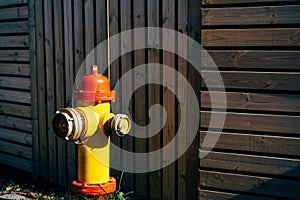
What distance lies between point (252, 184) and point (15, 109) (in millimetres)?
3224

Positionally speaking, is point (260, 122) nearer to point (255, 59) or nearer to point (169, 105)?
point (255, 59)

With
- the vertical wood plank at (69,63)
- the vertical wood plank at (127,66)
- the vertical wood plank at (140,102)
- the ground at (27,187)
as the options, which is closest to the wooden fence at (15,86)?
the ground at (27,187)

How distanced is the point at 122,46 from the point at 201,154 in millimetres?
1295

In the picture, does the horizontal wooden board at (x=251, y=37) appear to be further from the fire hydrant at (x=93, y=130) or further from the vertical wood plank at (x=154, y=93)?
the fire hydrant at (x=93, y=130)

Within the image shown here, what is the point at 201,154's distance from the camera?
12.3ft

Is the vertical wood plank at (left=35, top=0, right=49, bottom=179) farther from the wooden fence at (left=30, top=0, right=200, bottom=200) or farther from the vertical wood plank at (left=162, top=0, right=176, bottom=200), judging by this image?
the vertical wood plank at (left=162, top=0, right=176, bottom=200)

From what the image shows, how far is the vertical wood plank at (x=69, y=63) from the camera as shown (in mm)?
4675

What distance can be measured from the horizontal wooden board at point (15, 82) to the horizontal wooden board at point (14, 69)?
63 millimetres

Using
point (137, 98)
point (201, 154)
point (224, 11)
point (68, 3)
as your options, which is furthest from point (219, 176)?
point (68, 3)

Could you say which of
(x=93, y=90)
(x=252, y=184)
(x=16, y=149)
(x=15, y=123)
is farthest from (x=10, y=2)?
(x=252, y=184)

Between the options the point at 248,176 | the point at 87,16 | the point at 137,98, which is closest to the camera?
the point at 248,176

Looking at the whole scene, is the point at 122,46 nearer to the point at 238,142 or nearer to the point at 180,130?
the point at 180,130

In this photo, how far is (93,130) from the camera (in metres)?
3.33

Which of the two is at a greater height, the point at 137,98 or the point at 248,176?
the point at 137,98
